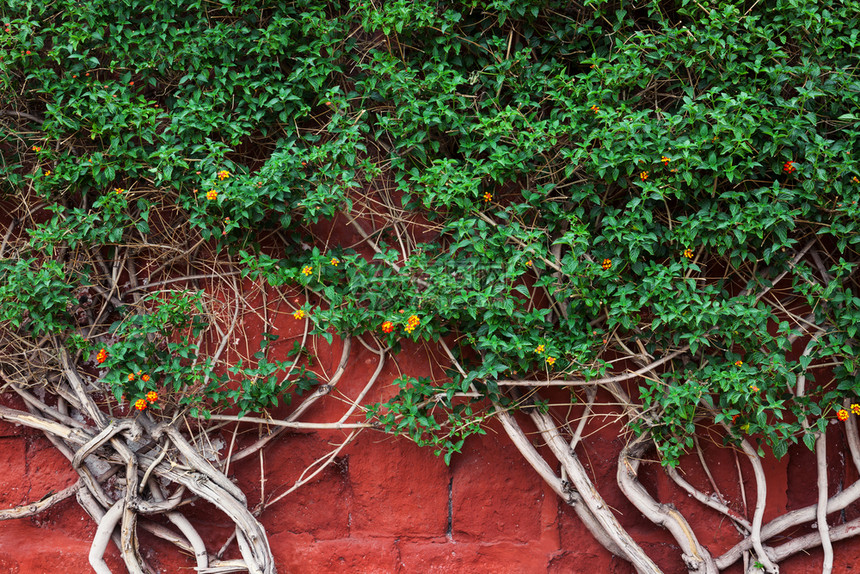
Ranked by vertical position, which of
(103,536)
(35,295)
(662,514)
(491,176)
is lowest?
(103,536)

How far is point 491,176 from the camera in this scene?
7.91 ft

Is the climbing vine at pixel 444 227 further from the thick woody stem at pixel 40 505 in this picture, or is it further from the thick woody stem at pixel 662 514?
the thick woody stem at pixel 40 505

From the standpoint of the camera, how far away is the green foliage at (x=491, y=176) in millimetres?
2250

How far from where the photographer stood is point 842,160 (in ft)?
7.31

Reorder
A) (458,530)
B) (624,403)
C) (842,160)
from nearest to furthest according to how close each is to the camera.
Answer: (842,160), (624,403), (458,530)

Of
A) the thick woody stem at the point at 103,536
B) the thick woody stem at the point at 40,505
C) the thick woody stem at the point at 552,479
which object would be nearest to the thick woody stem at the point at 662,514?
the thick woody stem at the point at 552,479

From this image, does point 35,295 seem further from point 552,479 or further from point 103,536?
point 552,479

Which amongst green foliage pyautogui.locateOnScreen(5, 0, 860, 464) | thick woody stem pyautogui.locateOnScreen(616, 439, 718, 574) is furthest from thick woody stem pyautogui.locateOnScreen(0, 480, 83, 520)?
thick woody stem pyautogui.locateOnScreen(616, 439, 718, 574)

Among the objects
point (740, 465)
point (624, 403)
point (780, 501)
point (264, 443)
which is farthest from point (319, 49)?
point (780, 501)

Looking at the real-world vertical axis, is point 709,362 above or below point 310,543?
above

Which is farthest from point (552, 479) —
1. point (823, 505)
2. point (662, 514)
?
point (823, 505)

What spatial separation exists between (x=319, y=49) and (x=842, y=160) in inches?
74.4

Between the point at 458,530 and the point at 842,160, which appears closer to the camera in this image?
the point at 842,160

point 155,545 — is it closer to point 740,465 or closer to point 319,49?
point 319,49
